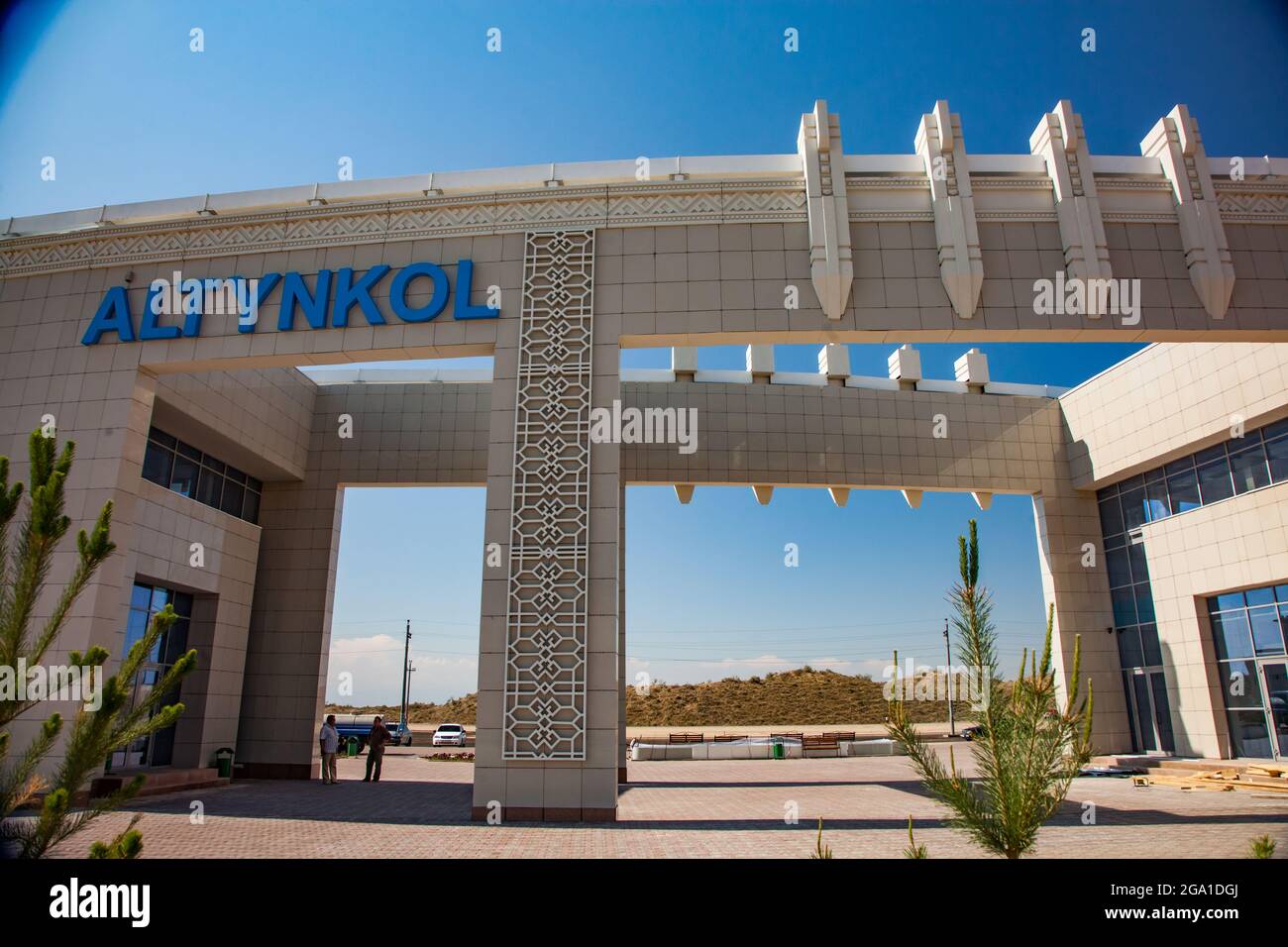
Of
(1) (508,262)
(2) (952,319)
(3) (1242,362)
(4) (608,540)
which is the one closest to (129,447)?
(1) (508,262)

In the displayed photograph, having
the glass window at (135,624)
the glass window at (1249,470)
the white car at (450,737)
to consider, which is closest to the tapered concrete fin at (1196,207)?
the glass window at (1249,470)

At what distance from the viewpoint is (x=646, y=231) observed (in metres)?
12.2

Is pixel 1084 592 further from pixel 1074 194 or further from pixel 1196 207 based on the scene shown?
pixel 1074 194

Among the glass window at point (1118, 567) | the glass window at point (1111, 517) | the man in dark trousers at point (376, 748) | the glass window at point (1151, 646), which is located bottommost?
the man in dark trousers at point (376, 748)

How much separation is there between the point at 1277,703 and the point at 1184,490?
185 inches

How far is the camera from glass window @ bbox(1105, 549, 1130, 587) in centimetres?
1869

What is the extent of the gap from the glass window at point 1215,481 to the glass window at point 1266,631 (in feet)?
7.97

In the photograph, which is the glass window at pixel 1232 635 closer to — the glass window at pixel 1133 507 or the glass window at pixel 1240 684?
the glass window at pixel 1240 684

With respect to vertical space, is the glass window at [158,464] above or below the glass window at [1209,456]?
below

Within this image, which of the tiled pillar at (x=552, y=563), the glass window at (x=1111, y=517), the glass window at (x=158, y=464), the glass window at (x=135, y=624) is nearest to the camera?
the tiled pillar at (x=552, y=563)

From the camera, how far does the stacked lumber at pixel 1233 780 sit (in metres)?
12.9

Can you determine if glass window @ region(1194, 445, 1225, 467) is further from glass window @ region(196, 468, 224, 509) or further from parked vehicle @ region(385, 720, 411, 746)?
parked vehicle @ region(385, 720, 411, 746)

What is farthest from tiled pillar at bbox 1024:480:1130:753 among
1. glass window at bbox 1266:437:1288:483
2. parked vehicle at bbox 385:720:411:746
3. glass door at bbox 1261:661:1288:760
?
parked vehicle at bbox 385:720:411:746

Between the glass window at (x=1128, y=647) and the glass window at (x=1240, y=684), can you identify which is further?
the glass window at (x=1128, y=647)
